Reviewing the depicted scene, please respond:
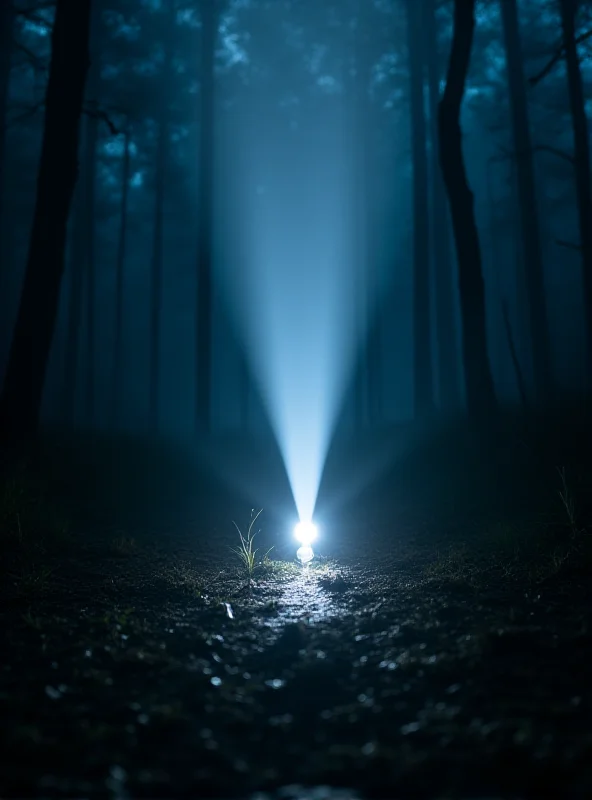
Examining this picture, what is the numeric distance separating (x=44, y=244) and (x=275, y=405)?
1004 inches

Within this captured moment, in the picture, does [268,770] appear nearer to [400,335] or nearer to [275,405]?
[275,405]

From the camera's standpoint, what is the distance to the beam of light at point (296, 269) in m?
26.3

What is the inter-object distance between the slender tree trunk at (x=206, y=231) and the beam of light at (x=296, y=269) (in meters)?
7.63

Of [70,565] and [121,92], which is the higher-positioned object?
[121,92]

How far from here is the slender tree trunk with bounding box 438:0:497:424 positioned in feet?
24.3

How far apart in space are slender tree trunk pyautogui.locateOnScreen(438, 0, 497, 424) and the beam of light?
12.9 m

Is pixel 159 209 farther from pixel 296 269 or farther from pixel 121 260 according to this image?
pixel 296 269

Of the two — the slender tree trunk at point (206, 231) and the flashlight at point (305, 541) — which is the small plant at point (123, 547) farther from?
the slender tree trunk at point (206, 231)

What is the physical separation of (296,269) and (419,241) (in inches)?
811

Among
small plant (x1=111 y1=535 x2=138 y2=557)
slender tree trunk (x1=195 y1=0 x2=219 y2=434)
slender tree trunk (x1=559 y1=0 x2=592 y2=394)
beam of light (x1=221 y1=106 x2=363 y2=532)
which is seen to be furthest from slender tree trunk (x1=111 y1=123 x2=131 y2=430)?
small plant (x1=111 y1=535 x2=138 y2=557)

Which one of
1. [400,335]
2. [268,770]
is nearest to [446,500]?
[268,770]

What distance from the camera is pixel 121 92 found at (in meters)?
17.9

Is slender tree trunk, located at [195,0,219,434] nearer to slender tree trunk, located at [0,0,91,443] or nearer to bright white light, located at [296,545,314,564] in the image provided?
slender tree trunk, located at [0,0,91,443]

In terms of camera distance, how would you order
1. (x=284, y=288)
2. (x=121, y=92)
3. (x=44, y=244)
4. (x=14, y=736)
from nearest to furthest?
(x=14, y=736) → (x=44, y=244) → (x=121, y=92) → (x=284, y=288)
